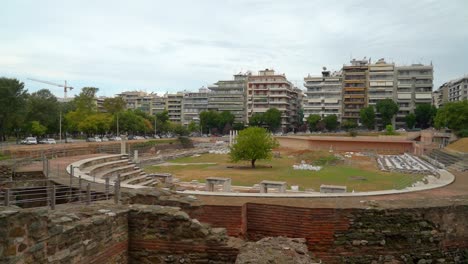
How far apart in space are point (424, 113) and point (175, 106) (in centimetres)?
9743

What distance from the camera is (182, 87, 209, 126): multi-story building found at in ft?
500

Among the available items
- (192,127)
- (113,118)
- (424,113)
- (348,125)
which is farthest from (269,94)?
(113,118)

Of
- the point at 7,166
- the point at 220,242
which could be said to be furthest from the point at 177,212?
the point at 7,166

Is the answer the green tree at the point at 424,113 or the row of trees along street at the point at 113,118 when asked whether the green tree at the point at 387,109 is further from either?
the green tree at the point at 424,113

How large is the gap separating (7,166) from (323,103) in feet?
353

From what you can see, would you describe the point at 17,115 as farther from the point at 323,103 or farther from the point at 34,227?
the point at 323,103

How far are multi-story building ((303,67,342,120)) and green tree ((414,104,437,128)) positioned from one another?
2252 cm

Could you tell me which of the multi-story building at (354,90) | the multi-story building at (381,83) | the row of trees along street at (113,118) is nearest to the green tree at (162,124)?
the row of trees along street at (113,118)

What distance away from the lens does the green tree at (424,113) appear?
10050cm

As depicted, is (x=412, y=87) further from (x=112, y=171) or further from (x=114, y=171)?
(x=112, y=171)

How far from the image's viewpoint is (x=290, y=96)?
438 ft

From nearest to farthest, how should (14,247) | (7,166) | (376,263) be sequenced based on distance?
(14,247)
(376,263)
(7,166)

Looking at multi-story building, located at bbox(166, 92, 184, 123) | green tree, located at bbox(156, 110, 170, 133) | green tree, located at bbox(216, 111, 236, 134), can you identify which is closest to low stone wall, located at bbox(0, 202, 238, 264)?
green tree, located at bbox(156, 110, 170, 133)

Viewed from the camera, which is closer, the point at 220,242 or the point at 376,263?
the point at 220,242
